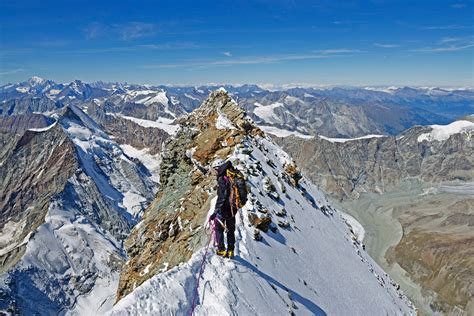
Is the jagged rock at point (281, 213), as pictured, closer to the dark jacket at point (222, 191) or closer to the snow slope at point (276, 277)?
the snow slope at point (276, 277)

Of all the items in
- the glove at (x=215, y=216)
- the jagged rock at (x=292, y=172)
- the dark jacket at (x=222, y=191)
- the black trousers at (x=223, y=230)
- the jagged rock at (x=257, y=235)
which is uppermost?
the dark jacket at (x=222, y=191)

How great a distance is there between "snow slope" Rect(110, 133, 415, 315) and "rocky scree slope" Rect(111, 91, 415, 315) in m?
0.05

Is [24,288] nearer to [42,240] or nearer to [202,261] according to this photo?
[42,240]

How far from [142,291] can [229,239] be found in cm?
506

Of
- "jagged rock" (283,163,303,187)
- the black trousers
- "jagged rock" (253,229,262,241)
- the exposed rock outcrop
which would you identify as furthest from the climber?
"jagged rock" (283,163,303,187)

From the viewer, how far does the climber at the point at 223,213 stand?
16875 millimetres

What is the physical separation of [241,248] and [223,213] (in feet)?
13.0

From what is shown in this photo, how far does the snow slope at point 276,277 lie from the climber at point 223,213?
0.72 metres

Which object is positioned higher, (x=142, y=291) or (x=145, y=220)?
(x=142, y=291)

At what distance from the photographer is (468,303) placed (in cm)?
13875

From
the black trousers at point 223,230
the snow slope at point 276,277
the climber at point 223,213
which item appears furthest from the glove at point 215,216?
the snow slope at point 276,277

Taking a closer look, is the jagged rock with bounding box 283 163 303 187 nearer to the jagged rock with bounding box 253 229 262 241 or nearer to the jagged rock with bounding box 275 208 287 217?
the jagged rock with bounding box 275 208 287 217

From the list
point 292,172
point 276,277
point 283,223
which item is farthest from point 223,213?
point 292,172

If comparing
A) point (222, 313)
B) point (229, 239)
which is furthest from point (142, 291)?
point (229, 239)
